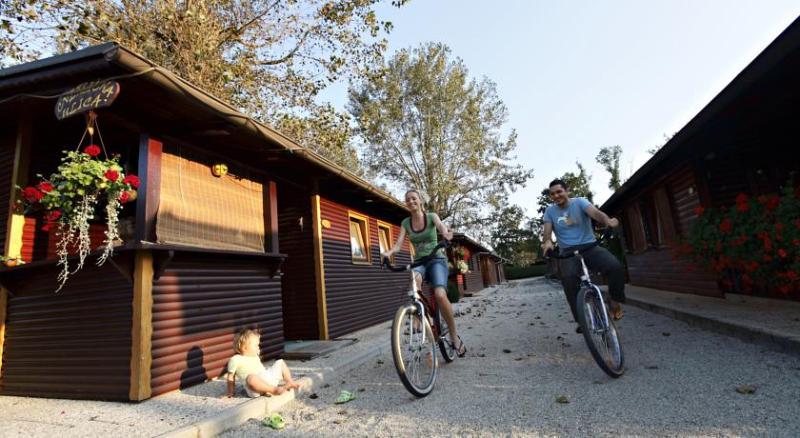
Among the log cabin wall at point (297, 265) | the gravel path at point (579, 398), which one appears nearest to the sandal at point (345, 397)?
the gravel path at point (579, 398)

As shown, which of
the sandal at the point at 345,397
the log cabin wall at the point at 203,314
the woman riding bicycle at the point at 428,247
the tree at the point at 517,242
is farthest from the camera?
the tree at the point at 517,242

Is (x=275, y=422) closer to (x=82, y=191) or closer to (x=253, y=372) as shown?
(x=253, y=372)

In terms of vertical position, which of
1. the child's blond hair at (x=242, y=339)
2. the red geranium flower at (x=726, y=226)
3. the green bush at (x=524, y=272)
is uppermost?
the green bush at (x=524, y=272)

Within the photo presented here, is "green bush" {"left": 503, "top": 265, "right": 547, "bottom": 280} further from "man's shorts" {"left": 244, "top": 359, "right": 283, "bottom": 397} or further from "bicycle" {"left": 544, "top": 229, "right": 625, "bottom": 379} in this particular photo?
"man's shorts" {"left": 244, "top": 359, "right": 283, "bottom": 397}

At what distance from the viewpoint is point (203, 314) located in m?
4.69

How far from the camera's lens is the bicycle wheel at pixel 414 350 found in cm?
317

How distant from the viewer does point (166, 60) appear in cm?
1116

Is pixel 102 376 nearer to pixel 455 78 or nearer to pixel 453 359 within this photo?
pixel 453 359

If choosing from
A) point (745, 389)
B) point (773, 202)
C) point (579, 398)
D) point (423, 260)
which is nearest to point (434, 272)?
point (423, 260)

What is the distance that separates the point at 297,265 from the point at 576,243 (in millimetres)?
5172

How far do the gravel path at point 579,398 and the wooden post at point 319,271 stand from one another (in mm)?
2587

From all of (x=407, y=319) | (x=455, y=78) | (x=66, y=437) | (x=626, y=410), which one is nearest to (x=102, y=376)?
(x=66, y=437)

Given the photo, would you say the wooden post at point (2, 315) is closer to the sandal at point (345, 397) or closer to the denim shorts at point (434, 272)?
the sandal at point (345, 397)

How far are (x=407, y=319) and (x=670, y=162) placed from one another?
306 inches
